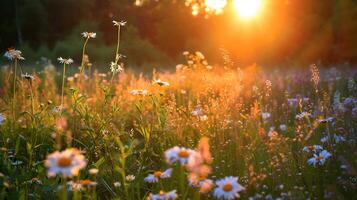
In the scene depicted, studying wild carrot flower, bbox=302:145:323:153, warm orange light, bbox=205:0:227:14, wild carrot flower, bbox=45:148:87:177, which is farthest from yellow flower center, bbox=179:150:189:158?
warm orange light, bbox=205:0:227:14

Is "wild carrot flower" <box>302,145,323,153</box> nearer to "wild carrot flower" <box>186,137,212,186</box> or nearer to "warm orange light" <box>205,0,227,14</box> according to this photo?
"wild carrot flower" <box>186,137,212,186</box>

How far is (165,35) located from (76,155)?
84.9 feet

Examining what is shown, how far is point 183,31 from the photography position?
1070 inches

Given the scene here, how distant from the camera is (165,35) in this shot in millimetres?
27094

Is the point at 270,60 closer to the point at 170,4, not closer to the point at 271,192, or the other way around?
the point at 170,4

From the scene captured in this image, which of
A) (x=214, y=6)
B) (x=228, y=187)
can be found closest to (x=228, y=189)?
(x=228, y=187)

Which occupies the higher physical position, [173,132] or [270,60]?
[270,60]

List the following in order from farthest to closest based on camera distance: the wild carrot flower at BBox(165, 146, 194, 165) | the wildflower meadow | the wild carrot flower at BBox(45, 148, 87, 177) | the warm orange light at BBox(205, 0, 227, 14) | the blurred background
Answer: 1. the warm orange light at BBox(205, 0, 227, 14)
2. the blurred background
3. the wildflower meadow
4. the wild carrot flower at BBox(165, 146, 194, 165)
5. the wild carrot flower at BBox(45, 148, 87, 177)

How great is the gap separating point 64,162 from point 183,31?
26051 millimetres

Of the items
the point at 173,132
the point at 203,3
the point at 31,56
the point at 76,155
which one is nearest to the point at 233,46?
the point at 203,3

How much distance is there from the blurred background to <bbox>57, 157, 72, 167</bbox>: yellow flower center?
45.1ft

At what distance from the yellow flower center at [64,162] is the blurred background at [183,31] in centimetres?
1376

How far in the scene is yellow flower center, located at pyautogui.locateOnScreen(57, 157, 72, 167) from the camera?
1515 millimetres

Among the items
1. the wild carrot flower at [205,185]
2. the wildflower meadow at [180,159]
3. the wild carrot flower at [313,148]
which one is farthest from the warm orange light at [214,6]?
the wild carrot flower at [205,185]
